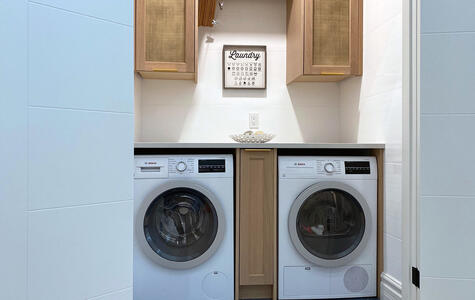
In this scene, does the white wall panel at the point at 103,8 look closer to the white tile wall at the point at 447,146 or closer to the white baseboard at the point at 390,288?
the white tile wall at the point at 447,146

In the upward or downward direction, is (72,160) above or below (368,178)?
above

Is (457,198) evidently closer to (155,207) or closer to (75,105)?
(75,105)

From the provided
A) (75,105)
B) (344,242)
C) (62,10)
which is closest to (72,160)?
(75,105)

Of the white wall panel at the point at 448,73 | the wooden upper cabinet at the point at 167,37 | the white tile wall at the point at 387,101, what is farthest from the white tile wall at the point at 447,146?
the wooden upper cabinet at the point at 167,37

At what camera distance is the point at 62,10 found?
0.87 meters

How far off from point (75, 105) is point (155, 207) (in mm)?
1025

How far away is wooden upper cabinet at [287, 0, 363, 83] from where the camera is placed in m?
2.16

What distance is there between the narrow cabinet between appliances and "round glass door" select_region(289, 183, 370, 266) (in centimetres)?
17

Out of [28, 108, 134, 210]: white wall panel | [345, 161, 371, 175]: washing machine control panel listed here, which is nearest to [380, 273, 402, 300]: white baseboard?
[345, 161, 371, 175]: washing machine control panel

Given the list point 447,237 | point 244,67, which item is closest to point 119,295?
point 447,237

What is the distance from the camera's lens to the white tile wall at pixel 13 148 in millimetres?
794

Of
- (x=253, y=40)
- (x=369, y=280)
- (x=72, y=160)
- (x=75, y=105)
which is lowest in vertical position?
(x=369, y=280)

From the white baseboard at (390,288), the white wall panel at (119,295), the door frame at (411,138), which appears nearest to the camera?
the white wall panel at (119,295)

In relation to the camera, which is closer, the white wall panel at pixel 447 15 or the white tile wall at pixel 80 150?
the white tile wall at pixel 80 150
